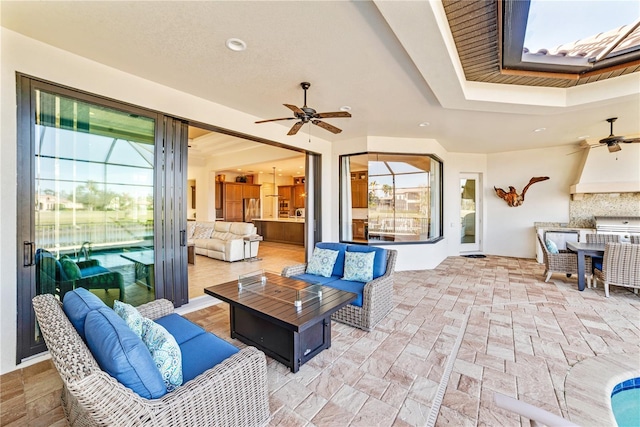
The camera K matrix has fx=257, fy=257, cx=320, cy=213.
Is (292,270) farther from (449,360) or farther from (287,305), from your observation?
(449,360)

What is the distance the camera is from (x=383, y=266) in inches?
133

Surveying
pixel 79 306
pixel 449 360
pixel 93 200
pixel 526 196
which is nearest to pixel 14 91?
pixel 93 200

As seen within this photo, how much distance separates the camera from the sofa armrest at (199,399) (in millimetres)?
977

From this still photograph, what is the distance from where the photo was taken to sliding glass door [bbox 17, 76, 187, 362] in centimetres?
239

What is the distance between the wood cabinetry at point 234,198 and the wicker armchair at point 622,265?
10.2 metres

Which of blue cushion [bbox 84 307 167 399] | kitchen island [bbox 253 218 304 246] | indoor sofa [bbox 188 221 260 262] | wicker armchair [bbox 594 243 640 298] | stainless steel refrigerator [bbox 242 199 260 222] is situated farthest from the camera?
stainless steel refrigerator [bbox 242 199 260 222]

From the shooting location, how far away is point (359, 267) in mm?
3301

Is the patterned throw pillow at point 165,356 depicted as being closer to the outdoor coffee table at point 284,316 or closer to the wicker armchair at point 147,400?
the wicker armchair at point 147,400

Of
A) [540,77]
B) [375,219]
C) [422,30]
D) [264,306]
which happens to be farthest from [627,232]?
[264,306]

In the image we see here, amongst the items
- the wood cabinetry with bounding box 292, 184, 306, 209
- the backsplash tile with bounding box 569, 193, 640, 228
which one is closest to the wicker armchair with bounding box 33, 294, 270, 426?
the backsplash tile with bounding box 569, 193, 640, 228

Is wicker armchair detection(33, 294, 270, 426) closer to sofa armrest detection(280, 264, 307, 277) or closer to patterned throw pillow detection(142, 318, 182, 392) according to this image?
patterned throw pillow detection(142, 318, 182, 392)

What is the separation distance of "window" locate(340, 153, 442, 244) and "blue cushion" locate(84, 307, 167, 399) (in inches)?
194

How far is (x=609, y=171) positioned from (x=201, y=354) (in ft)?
28.0

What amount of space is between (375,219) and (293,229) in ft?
14.5
